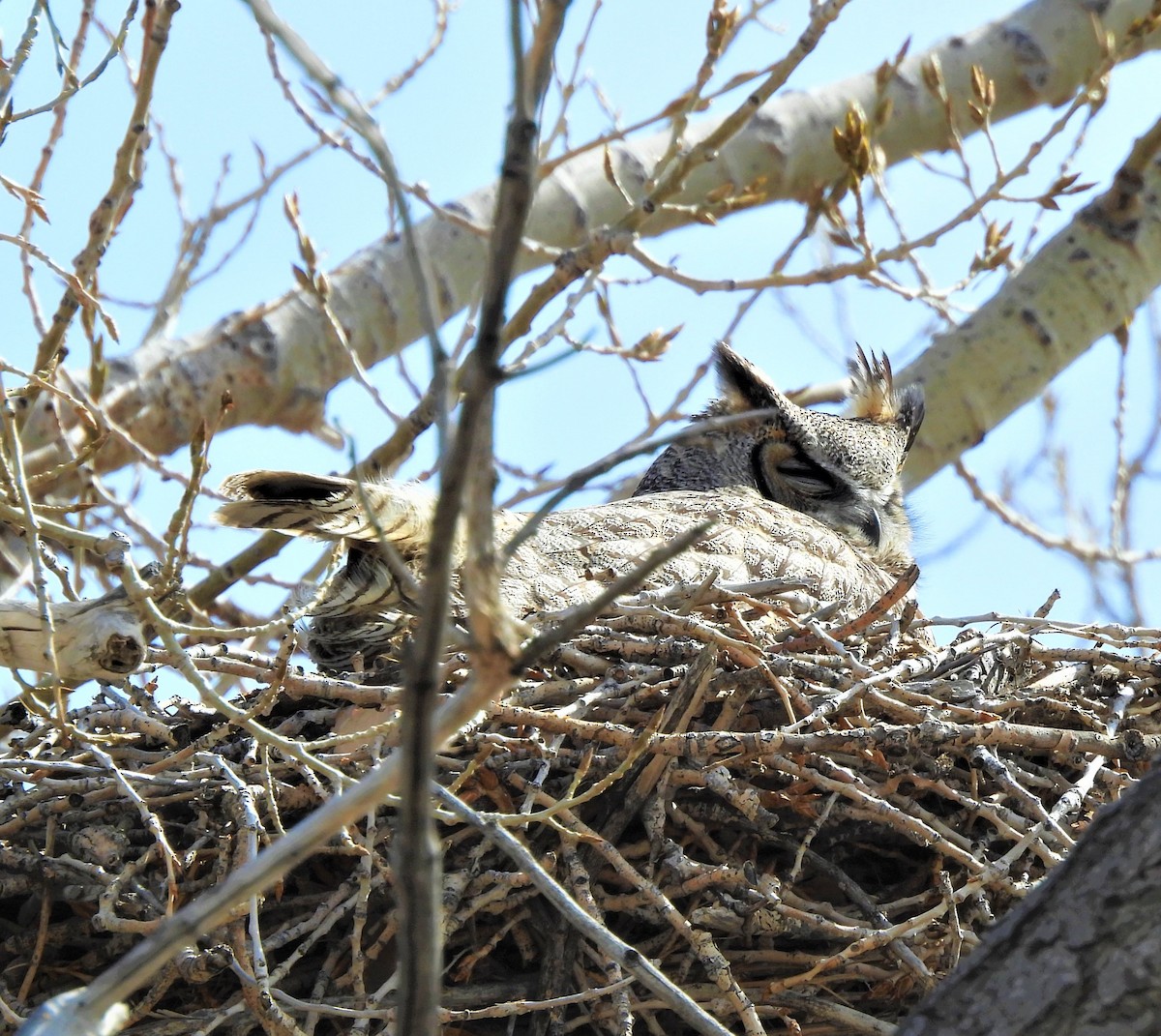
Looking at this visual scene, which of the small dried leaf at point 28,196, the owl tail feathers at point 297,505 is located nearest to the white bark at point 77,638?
the owl tail feathers at point 297,505

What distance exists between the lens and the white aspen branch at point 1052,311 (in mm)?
3605

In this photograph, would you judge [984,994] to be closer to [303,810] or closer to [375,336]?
[303,810]

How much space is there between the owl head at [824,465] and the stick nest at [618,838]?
4.32 ft

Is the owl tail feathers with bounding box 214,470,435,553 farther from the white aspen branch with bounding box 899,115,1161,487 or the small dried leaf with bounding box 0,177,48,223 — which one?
the white aspen branch with bounding box 899,115,1161,487

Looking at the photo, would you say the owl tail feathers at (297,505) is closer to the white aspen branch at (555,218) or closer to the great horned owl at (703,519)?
the great horned owl at (703,519)

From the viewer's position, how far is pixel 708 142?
8.06 feet

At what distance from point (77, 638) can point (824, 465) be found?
2.32m

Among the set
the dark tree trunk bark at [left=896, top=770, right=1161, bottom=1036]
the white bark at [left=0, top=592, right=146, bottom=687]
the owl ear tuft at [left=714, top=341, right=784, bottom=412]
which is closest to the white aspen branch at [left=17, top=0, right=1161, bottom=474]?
the owl ear tuft at [left=714, top=341, right=784, bottom=412]

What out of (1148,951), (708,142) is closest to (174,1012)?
(1148,951)

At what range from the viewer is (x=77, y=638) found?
1646 mm

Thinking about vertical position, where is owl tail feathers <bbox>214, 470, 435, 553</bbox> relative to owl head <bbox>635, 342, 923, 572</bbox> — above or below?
below

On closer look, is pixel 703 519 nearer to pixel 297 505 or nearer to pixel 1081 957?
pixel 297 505

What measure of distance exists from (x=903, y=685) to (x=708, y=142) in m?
1.02

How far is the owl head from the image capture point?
3.54 metres
